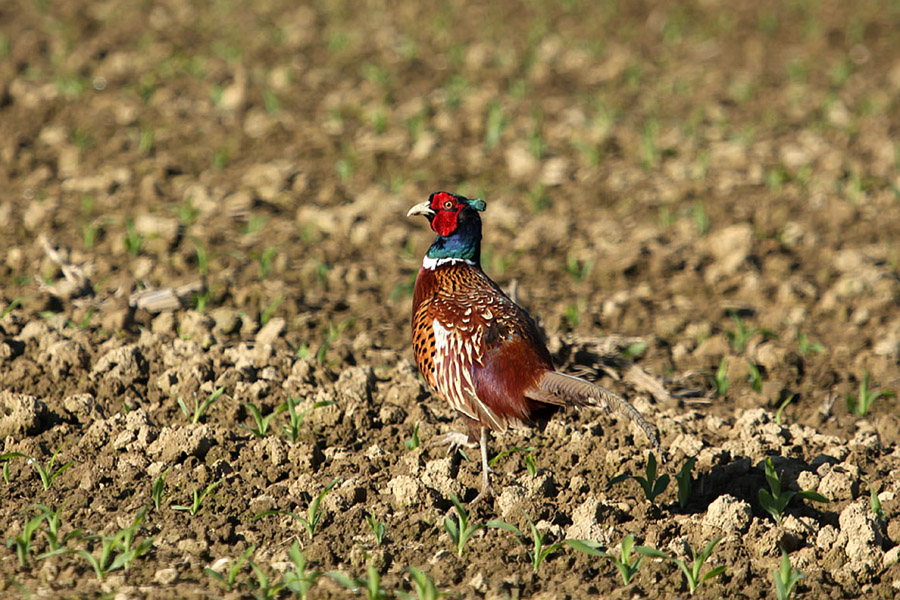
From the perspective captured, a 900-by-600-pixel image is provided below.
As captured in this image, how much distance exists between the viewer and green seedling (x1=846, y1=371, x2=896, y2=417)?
5285 millimetres

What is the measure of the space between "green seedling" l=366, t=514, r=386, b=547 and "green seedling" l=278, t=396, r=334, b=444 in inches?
27.9

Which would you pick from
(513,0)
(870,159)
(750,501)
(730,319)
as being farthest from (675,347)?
(513,0)

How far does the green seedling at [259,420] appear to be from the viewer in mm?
4637

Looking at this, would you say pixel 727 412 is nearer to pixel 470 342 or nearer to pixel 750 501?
pixel 750 501

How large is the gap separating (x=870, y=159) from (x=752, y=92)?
5.29 feet

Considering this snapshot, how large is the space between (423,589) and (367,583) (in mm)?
193

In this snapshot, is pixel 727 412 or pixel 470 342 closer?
pixel 470 342

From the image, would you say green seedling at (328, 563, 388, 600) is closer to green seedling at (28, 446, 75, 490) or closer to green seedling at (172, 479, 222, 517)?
green seedling at (172, 479, 222, 517)

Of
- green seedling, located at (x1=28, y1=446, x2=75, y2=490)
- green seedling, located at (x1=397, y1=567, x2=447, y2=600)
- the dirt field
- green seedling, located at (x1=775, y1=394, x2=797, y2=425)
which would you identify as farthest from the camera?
green seedling, located at (x1=775, y1=394, x2=797, y2=425)

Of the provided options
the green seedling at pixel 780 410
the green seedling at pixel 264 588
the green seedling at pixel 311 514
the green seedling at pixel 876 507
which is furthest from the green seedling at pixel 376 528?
the green seedling at pixel 780 410

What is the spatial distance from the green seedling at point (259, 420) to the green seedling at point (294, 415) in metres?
0.04

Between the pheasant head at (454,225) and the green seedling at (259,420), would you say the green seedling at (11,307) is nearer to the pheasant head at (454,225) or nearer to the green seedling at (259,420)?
the green seedling at (259,420)

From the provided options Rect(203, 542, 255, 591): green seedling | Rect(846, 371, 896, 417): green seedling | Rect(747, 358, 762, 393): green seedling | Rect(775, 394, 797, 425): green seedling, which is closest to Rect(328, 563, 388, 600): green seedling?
Rect(203, 542, 255, 591): green seedling

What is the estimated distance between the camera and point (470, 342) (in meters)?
4.27
